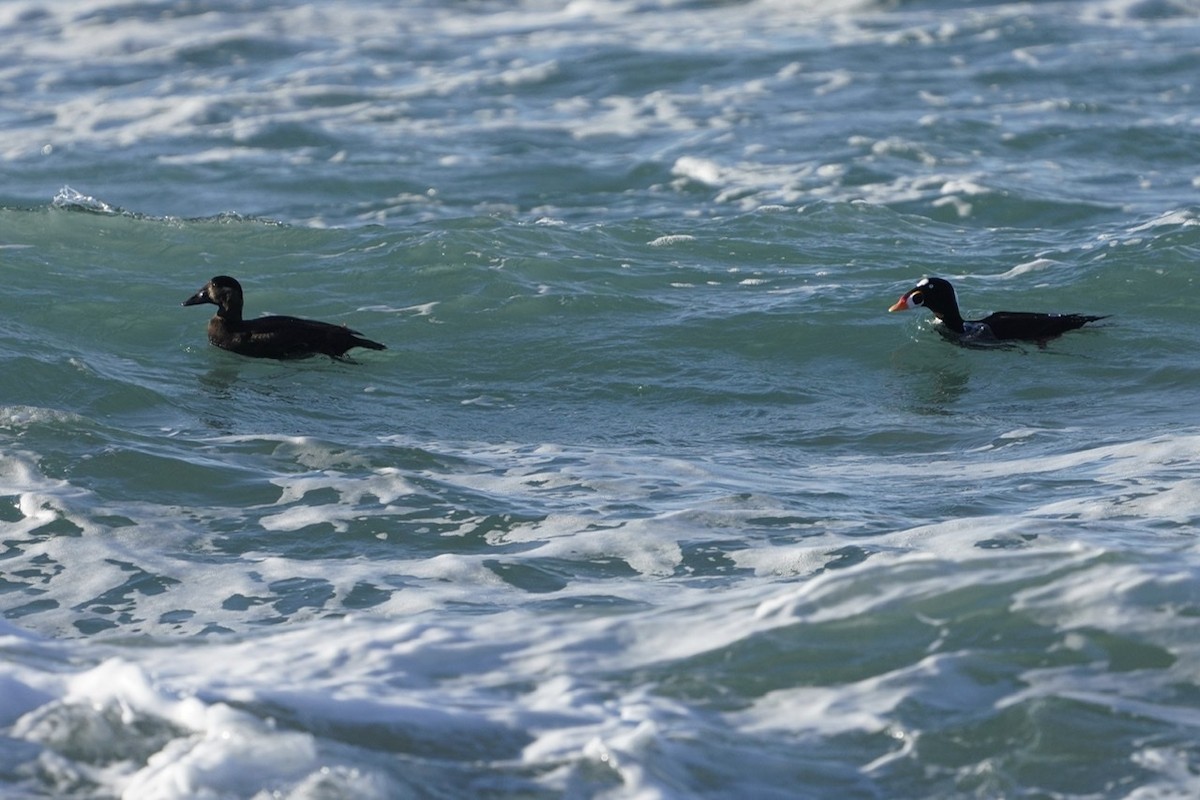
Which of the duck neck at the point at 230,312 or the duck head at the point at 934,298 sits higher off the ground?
the duck neck at the point at 230,312

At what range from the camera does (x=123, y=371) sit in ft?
34.3

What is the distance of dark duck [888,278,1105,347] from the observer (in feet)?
35.6

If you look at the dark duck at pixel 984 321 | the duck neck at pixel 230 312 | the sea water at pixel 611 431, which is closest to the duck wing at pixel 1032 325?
the dark duck at pixel 984 321

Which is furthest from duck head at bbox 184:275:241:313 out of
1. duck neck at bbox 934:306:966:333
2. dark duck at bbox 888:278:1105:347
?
duck neck at bbox 934:306:966:333

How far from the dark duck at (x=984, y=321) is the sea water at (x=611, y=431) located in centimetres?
15

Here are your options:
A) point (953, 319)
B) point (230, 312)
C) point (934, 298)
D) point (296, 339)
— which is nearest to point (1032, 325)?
point (953, 319)

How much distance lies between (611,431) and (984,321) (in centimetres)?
292

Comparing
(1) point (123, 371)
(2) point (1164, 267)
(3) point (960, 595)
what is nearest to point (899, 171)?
(2) point (1164, 267)

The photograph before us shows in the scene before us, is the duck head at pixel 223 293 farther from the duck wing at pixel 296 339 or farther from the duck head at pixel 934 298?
the duck head at pixel 934 298

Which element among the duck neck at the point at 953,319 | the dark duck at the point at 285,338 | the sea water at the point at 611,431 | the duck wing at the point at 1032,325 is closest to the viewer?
the sea water at the point at 611,431

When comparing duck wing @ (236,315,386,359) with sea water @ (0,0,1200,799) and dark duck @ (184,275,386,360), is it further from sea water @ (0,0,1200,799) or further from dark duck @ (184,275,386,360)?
sea water @ (0,0,1200,799)

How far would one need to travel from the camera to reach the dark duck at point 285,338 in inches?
418

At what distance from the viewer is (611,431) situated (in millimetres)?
9461

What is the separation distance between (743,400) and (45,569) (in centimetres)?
436
